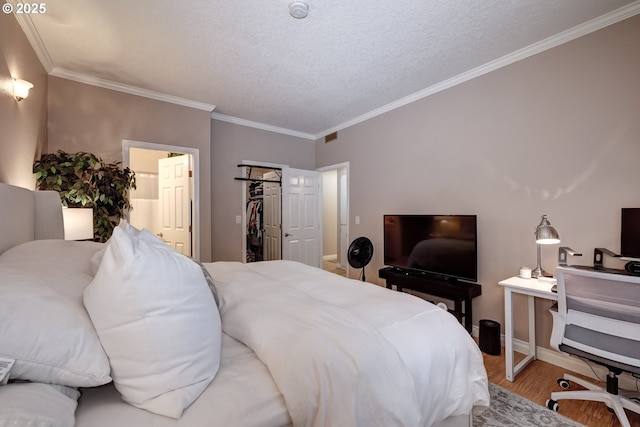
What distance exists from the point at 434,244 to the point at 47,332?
309 cm

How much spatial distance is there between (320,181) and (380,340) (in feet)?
14.2

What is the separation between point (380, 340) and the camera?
1036 mm

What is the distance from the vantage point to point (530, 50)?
2500 millimetres

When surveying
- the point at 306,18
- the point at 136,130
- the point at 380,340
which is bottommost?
the point at 380,340

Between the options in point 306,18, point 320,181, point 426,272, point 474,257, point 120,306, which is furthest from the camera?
point 320,181

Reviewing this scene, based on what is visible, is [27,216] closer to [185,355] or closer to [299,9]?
[185,355]

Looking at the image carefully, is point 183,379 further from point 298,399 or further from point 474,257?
point 474,257

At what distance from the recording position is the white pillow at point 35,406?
1.82 ft

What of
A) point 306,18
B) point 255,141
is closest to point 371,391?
point 306,18

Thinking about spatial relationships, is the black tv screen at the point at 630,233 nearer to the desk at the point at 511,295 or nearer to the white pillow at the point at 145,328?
the desk at the point at 511,295

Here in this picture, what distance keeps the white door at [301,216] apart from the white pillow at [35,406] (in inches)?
157

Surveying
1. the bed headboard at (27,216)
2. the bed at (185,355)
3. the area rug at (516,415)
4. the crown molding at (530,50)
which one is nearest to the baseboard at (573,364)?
the area rug at (516,415)

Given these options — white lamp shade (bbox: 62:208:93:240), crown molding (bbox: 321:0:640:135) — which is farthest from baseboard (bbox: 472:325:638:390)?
white lamp shade (bbox: 62:208:93:240)

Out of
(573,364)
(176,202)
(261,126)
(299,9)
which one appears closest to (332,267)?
(261,126)
